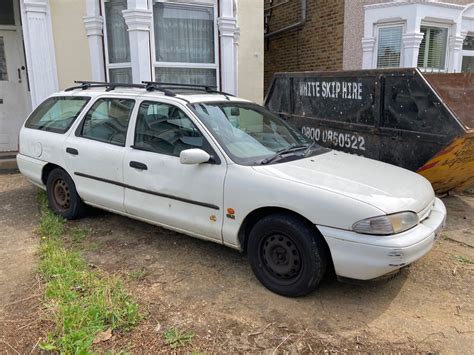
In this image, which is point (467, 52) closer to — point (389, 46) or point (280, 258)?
point (389, 46)

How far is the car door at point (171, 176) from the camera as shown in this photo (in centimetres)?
380

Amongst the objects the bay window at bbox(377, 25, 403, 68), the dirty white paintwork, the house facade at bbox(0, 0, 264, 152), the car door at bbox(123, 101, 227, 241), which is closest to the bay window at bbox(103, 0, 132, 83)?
the house facade at bbox(0, 0, 264, 152)

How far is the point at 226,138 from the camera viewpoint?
3.91 m

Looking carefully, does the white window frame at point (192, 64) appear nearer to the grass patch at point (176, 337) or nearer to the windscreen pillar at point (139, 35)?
the windscreen pillar at point (139, 35)

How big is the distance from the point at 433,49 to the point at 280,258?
7.49 metres

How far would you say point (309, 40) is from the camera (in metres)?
10.3

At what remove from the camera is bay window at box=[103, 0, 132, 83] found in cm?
761

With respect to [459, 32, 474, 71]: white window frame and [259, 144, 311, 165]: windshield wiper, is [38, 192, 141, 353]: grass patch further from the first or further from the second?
[459, 32, 474, 71]: white window frame

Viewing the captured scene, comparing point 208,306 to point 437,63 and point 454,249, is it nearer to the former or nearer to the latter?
point 454,249

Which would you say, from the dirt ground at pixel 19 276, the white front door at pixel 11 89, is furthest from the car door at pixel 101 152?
the white front door at pixel 11 89

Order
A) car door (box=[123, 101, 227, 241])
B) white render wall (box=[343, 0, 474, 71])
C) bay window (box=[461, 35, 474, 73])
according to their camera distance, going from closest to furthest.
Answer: car door (box=[123, 101, 227, 241]) → white render wall (box=[343, 0, 474, 71]) → bay window (box=[461, 35, 474, 73])

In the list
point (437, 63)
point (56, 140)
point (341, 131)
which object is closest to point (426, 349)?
point (341, 131)

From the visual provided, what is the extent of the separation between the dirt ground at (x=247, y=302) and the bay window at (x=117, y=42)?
385cm

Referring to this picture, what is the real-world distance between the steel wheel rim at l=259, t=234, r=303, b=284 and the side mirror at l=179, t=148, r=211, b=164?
835mm
